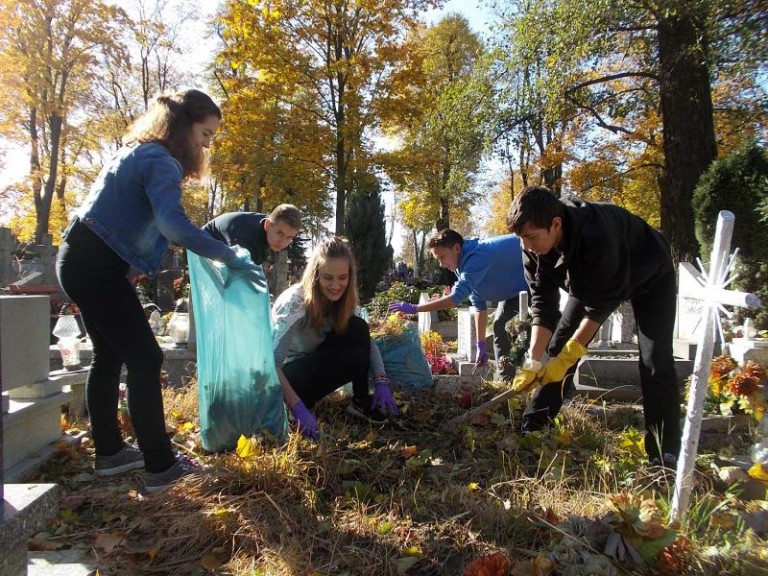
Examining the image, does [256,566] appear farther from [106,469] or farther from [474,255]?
[474,255]

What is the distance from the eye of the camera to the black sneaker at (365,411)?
112 inches

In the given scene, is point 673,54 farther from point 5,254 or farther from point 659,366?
point 5,254

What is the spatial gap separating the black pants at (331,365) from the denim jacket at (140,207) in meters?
0.86

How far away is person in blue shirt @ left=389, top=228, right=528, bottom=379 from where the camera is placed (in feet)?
12.2

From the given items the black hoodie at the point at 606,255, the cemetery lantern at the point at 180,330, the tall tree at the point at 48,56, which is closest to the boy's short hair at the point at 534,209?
the black hoodie at the point at 606,255

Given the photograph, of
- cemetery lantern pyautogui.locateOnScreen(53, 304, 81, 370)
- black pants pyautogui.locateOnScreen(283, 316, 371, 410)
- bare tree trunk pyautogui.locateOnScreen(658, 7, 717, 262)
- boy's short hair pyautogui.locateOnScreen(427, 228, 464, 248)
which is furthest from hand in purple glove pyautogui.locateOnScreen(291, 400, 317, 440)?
bare tree trunk pyautogui.locateOnScreen(658, 7, 717, 262)

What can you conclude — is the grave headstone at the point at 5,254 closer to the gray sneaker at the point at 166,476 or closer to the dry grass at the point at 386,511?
the dry grass at the point at 386,511

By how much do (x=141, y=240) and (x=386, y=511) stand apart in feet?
4.41

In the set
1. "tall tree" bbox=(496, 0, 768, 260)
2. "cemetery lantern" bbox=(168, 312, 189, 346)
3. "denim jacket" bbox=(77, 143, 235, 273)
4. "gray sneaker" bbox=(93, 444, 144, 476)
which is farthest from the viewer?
"tall tree" bbox=(496, 0, 768, 260)

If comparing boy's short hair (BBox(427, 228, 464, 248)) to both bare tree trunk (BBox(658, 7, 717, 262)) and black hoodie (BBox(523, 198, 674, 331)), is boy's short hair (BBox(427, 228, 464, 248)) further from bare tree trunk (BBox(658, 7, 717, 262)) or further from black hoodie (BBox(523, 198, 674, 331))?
bare tree trunk (BBox(658, 7, 717, 262))

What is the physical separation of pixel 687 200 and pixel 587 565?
6979 mm

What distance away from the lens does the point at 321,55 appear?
1052 centimetres

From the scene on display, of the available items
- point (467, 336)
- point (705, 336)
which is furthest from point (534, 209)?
point (467, 336)

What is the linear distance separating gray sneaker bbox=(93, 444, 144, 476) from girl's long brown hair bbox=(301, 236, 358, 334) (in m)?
1.01
